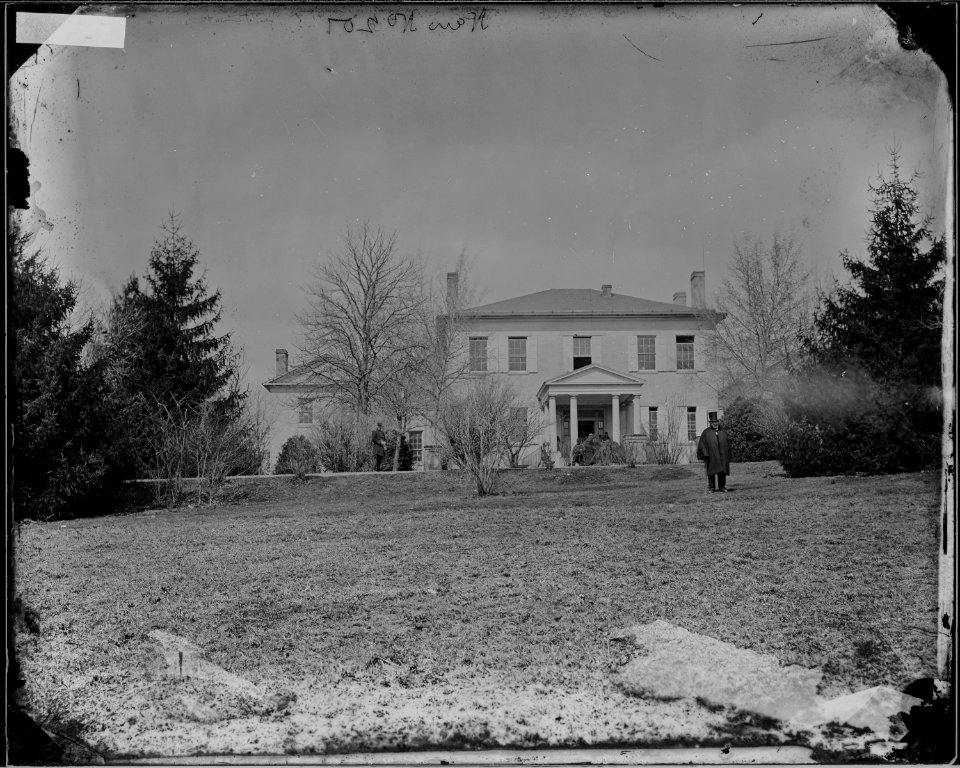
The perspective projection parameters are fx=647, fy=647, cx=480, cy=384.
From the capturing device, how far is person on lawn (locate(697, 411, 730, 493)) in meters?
3.49

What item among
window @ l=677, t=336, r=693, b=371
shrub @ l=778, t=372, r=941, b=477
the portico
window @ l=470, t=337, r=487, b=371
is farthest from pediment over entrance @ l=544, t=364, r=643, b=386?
shrub @ l=778, t=372, r=941, b=477

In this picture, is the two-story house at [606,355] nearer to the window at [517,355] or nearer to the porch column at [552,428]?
the window at [517,355]

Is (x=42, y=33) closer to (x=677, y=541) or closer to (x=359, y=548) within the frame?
(x=359, y=548)

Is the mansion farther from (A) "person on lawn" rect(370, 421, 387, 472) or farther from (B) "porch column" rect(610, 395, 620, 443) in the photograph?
(A) "person on lawn" rect(370, 421, 387, 472)

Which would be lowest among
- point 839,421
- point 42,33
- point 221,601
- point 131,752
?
point 131,752

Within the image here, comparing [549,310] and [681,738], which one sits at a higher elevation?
[549,310]

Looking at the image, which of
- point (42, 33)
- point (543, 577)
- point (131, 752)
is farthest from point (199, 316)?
point (543, 577)

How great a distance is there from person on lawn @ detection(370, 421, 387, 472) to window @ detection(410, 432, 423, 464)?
19 cm

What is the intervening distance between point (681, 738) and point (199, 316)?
2.63 metres

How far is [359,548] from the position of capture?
3793 millimetres

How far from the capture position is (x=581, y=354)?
329 centimetres

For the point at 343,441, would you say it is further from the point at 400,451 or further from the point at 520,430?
the point at 520,430

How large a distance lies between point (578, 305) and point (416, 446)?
1.45 m

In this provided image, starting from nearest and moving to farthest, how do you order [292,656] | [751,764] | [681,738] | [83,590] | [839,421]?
[751,764]
[681,738]
[292,656]
[83,590]
[839,421]
